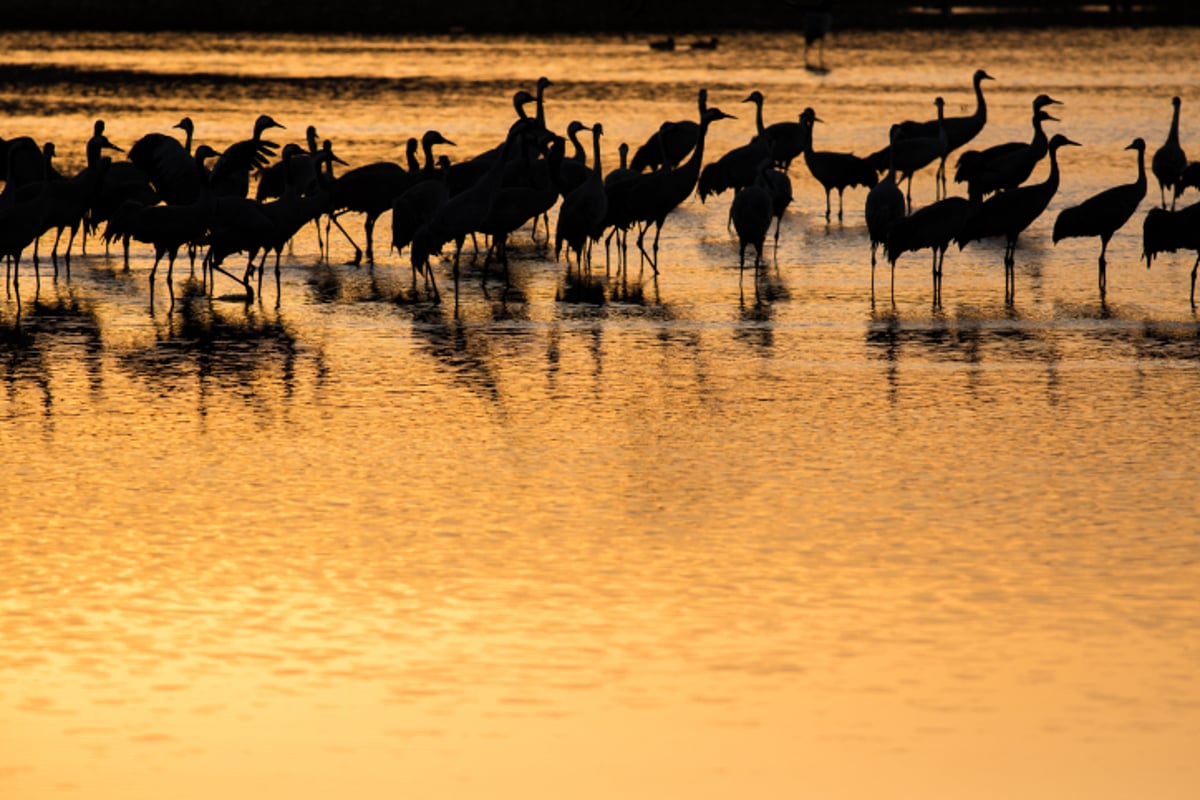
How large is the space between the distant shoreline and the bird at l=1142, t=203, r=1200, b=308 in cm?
5457

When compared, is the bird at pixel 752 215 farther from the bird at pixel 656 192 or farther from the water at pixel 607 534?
the bird at pixel 656 192

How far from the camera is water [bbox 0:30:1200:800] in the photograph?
742 centimetres

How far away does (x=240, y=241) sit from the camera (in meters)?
18.6

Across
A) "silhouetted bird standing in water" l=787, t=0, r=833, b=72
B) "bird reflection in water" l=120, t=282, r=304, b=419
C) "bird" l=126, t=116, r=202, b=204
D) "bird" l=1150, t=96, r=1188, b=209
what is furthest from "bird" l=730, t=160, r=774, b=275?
"silhouetted bird standing in water" l=787, t=0, r=833, b=72

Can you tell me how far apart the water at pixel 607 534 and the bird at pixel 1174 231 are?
0.49 metres

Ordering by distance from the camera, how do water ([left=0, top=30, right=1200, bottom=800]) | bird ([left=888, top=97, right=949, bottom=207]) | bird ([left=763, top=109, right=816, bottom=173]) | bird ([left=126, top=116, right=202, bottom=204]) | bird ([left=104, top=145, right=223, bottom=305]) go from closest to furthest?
water ([left=0, top=30, right=1200, bottom=800]) < bird ([left=104, top=145, right=223, bottom=305]) < bird ([left=126, top=116, right=202, bottom=204]) < bird ([left=888, top=97, right=949, bottom=207]) < bird ([left=763, top=109, right=816, bottom=173])

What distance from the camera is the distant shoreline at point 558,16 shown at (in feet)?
Answer: 246

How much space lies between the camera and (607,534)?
10.4m

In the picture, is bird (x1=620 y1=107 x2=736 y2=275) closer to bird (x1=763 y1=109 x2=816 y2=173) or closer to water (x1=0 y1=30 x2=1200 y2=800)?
water (x1=0 y1=30 x2=1200 y2=800)

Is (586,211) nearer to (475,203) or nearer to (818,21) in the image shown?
(475,203)

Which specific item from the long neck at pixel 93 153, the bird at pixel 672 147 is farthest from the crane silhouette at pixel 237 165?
the bird at pixel 672 147

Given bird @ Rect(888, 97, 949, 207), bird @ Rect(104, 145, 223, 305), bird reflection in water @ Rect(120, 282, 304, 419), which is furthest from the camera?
bird @ Rect(888, 97, 949, 207)

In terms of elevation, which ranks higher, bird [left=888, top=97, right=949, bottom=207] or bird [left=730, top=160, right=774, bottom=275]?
bird [left=888, top=97, right=949, bottom=207]

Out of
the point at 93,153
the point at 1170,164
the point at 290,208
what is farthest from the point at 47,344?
the point at 1170,164
